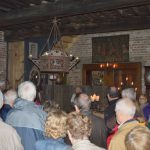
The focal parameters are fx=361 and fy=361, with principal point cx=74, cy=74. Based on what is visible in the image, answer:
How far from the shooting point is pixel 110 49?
43.7ft

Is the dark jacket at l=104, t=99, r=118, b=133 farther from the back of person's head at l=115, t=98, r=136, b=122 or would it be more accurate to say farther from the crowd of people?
the back of person's head at l=115, t=98, r=136, b=122

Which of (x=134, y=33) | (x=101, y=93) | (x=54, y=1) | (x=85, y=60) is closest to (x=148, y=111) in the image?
(x=54, y=1)

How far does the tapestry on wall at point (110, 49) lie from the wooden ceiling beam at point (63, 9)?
6175mm

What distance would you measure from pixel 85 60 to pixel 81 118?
36.8 ft

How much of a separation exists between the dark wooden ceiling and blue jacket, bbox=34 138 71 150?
3.31 m

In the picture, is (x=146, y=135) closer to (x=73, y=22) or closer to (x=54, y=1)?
(x=54, y=1)

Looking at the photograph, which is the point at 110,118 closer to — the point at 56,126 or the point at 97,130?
the point at 97,130

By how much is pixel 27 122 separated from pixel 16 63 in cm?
901

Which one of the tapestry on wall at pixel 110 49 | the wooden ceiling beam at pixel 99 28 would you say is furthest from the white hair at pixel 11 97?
the tapestry on wall at pixel 110 49

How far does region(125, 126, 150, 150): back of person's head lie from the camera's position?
204 centimetres

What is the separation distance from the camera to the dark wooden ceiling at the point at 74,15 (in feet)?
20.1

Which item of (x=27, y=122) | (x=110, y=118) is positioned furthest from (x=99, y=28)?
(x=27, y=122)

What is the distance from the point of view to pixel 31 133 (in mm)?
3742

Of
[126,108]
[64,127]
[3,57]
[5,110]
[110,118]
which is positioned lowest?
[110,118]
